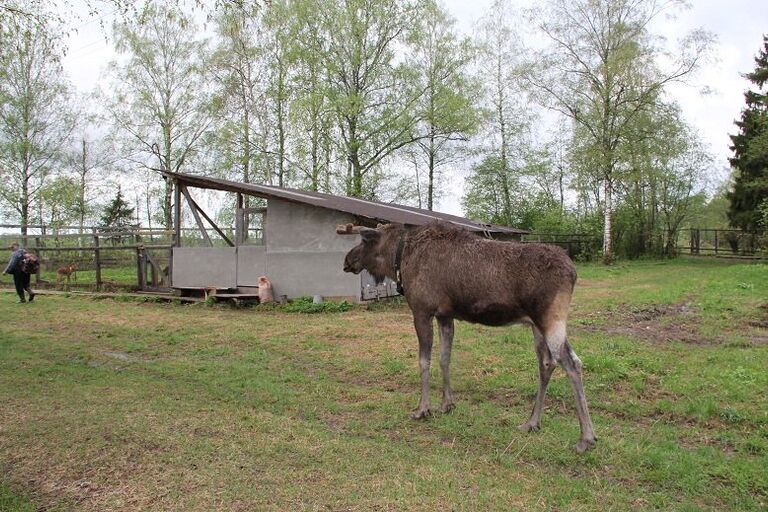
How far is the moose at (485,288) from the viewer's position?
170 inches

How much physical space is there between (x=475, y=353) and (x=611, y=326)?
378 centimetres

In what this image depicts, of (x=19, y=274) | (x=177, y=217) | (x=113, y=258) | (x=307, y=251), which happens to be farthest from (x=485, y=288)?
(x=113, y=258)

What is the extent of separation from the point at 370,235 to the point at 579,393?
2920mm

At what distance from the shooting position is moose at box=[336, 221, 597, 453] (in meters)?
4.31

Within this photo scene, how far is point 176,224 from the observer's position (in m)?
15.9

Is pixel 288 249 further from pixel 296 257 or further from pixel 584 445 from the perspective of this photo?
pixel 584 445

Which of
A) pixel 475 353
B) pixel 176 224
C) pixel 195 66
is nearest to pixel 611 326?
pixel 475 353

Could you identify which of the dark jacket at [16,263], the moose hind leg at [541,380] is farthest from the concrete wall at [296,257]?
the moose hind leg at [541,380]

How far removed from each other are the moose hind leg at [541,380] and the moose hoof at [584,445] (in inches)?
19.6

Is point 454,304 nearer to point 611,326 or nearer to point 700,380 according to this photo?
point 700,380

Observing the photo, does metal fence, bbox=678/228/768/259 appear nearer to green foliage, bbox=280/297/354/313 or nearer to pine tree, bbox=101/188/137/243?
green foliage, bbox=280/297/354/313

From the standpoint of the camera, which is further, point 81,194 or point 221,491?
point 81,194

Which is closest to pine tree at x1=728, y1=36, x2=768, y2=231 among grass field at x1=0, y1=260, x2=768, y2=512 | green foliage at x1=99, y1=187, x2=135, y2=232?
grass field at x1=0, y1=260, x2=768, y2=512

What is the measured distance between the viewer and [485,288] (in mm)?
4711
